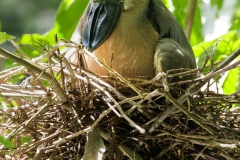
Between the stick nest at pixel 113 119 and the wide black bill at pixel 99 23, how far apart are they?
126 millimetres

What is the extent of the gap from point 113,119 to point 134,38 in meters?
0.40

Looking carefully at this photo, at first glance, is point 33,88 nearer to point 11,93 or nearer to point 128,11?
point 11,93

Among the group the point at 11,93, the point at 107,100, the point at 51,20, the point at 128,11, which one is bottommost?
the point at 107,100

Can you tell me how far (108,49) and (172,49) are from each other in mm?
222

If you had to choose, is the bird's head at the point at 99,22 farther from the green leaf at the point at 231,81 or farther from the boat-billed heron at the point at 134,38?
the green leaf at the point at 231,81

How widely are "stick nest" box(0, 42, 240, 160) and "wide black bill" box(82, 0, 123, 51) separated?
13 centimetres

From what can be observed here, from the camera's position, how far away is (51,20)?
16.3 feet

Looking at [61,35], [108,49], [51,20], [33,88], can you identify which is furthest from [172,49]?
[51,20]

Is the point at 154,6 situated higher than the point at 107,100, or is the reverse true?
the point at 154,6

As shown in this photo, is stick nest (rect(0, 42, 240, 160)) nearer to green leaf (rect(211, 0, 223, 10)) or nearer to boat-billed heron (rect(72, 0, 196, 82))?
boat-billed heron (rect(72, 0, 196, 82))

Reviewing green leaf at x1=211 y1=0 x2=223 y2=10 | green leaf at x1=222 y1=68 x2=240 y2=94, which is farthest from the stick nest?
green leaf at x1=211 y1=0 x2=223 y2=10

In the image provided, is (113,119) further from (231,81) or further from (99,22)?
(231,81)

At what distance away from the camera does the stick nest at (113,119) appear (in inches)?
48.6

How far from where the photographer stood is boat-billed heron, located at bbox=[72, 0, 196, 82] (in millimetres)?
1471
